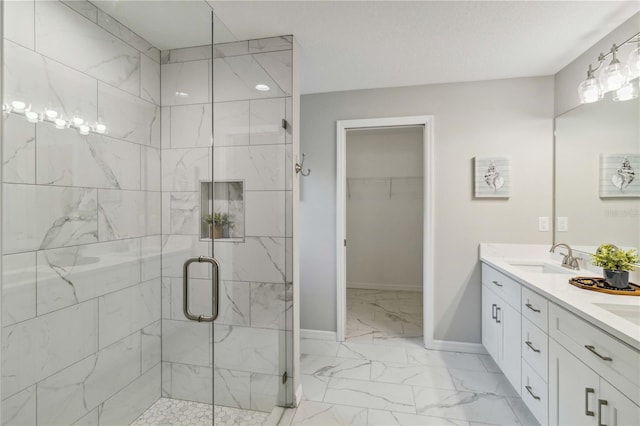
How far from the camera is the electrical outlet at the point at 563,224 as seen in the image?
2383 millimetres

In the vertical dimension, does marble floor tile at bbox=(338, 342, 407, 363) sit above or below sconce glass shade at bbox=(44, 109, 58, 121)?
below

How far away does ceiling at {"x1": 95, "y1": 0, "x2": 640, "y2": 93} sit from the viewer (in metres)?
1.59

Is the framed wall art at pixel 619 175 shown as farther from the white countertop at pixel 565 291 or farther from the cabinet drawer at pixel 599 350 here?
the cabinet drawer at pixel 599 350

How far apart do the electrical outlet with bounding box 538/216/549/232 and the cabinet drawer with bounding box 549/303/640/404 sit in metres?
1.22

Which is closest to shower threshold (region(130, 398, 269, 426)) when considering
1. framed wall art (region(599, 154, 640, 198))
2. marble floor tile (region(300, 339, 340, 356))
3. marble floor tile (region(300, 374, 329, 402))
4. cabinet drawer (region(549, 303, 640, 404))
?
marble floor tile (region(300, 374, 329, 402))

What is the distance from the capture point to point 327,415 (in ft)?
6.23

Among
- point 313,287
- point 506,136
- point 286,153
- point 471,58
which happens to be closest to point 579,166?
point 506,136

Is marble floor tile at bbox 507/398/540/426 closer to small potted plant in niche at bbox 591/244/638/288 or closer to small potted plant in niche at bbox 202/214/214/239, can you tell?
small potted plant in niche at bbox 591/244/638/288

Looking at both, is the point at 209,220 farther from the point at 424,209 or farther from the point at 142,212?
the point at 424,209

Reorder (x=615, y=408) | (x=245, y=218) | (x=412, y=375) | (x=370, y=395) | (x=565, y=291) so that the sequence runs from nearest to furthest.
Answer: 1. (x=615, y=408)
2. (x=565, y=291)
3. (x=245, y=218)
4. (x=370, y=395)
5. (x=412, y=375)

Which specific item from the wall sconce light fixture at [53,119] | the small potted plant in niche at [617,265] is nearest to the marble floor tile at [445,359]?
the small potted plant in niche at [617,265]

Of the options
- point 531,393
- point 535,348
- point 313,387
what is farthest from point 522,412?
point 313,387

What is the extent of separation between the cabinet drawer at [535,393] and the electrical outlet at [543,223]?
121 cm

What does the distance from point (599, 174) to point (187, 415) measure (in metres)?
2.87
